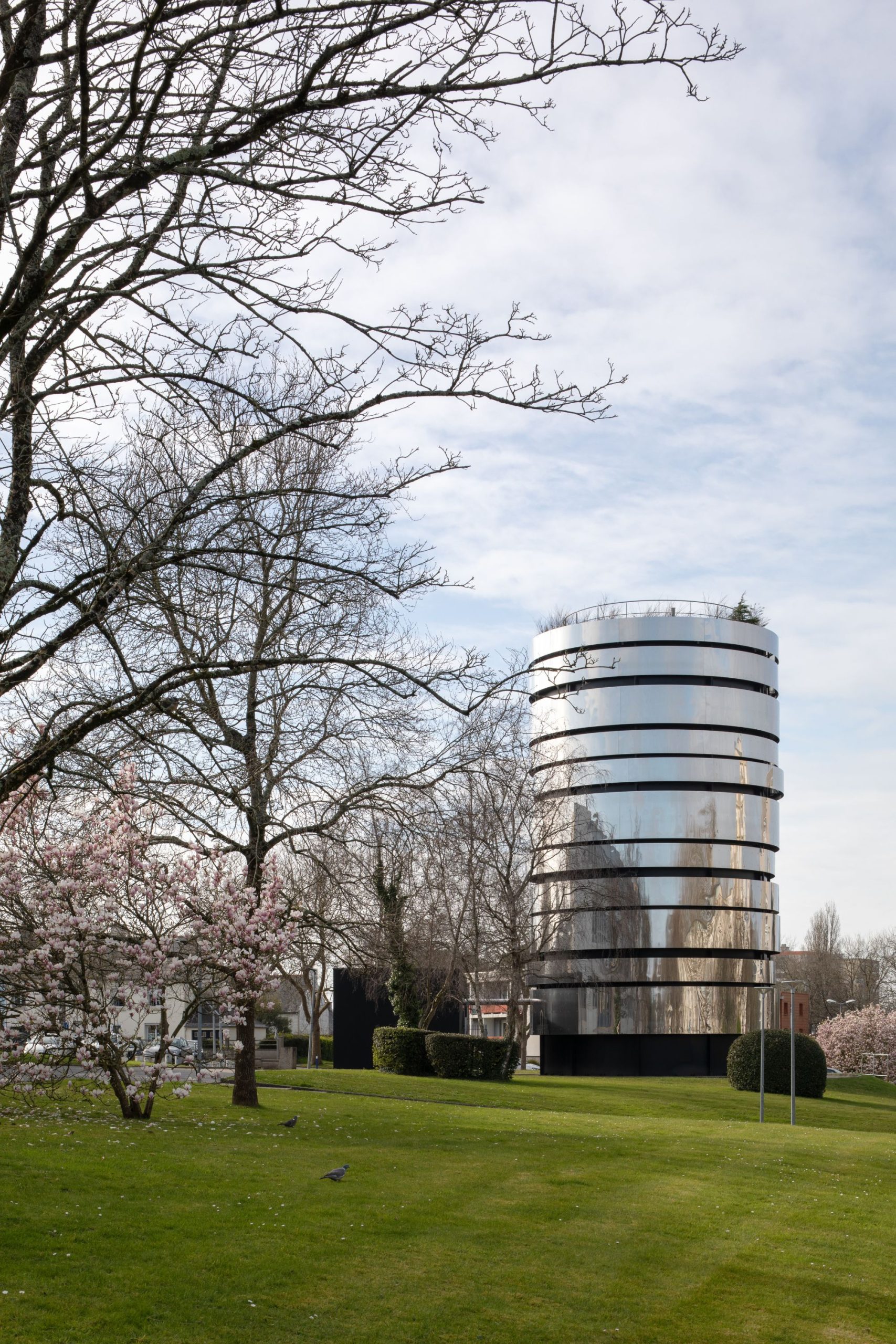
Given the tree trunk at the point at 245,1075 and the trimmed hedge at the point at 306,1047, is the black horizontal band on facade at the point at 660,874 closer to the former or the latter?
the trimmed hedge at the point at 306,1047

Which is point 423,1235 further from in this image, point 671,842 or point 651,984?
point 671,842

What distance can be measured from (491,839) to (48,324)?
2642 centimetres

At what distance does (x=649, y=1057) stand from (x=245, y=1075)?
37409 millimetres

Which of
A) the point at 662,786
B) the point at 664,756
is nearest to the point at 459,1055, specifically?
the point at 662,786

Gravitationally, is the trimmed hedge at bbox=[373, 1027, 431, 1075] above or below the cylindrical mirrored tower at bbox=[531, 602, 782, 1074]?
below

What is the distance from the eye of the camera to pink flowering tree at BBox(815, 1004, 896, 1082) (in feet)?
159

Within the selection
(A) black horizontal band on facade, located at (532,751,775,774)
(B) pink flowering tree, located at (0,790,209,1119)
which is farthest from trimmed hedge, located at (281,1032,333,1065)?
(B) pink flowering tree, located at (0,790,209,1119)

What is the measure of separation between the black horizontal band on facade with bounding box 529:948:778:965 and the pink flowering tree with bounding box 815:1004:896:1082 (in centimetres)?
533

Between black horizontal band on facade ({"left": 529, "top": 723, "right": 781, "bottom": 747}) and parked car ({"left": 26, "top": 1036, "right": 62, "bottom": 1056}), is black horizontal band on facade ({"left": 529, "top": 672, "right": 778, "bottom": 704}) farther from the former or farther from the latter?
parked car ({"left": 26, "top": 1036, "right": 62, "bottom": 1056})

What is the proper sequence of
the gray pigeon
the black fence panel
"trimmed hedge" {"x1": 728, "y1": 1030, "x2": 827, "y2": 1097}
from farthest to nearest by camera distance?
1. the black fence panel
2. "trimmed hedge" {"x1": 728, "y1": 1030, "x2": 827, "y2": 1097}
3. the gray pigeon

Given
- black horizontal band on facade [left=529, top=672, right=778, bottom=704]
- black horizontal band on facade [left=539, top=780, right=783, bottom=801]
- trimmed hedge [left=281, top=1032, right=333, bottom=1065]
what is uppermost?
black horizontal band on facade [left=529, top=672, right=778, bottom=704]

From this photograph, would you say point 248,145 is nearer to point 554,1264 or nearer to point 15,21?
point 15,21

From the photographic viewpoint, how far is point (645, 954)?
53.8m

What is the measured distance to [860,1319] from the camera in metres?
9.62
